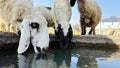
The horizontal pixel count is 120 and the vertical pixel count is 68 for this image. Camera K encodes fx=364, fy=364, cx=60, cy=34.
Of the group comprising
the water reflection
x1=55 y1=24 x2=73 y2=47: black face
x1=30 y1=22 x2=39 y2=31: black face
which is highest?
x1=30 y1=22 x2=39 y2=31: black face

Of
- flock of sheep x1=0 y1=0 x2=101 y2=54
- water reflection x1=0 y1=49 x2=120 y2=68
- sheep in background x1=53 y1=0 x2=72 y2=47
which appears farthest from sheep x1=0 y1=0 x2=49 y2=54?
sheep in background x1=53 y1=0 x2=72 y2=47

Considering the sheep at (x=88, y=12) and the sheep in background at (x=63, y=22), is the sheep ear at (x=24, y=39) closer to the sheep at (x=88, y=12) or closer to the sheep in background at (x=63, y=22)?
the sheep in background at (x=63, y=22)

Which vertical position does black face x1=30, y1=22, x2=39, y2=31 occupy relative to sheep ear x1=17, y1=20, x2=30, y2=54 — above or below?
above

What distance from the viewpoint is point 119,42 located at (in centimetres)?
604

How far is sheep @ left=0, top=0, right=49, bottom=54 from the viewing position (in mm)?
4809

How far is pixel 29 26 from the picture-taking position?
15.9 feet

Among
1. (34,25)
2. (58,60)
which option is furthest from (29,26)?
(58,60)

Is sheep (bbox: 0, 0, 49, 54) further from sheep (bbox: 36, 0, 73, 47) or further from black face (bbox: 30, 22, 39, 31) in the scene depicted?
sheep (bbox: 36, 0, 73, 47)

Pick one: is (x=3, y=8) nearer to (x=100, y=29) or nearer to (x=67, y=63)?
(x=67, y=63)

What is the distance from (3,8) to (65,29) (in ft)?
3.22

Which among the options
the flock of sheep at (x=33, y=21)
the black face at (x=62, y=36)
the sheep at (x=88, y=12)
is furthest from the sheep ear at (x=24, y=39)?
the sheep at (x=88, y=12)

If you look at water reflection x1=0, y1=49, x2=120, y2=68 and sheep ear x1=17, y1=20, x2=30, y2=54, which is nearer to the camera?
water reflection x1=0, y1=49, x2=120, y2=68

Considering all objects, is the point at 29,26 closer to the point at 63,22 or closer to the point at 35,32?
the point at 35,32

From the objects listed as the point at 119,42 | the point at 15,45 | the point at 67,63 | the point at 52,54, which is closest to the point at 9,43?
the point at 15,45
